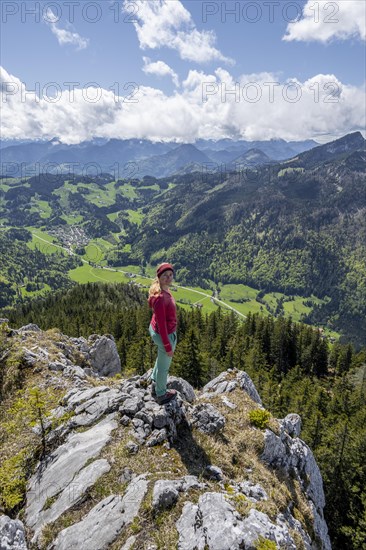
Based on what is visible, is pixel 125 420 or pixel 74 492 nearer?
pixel 74 492

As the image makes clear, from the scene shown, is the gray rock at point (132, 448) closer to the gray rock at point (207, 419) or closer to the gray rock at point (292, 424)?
the gray rock at point (207, 419)

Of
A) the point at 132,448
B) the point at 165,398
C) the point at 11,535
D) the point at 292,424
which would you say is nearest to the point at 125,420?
the point at 132,448

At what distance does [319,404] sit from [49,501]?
65029mm

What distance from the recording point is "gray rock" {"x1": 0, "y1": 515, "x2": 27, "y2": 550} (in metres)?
9.33

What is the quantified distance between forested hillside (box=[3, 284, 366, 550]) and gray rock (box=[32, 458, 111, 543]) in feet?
70.8

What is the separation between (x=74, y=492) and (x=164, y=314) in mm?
7176

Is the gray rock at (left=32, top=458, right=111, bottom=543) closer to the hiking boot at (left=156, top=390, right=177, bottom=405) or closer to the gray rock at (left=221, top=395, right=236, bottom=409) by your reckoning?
the hiking boot at (left=156, top=390, right=177, bottom=405)

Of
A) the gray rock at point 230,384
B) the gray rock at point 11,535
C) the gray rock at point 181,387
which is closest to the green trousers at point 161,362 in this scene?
the gray rock at point 181,387

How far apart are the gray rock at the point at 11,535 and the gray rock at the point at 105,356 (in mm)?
36437

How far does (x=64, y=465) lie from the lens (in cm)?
1284

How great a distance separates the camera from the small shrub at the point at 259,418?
17333 millimetres

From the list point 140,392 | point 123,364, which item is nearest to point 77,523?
point 140,392

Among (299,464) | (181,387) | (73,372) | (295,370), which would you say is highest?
(181,387)

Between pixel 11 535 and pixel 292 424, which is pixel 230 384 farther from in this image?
pixel 11 535
